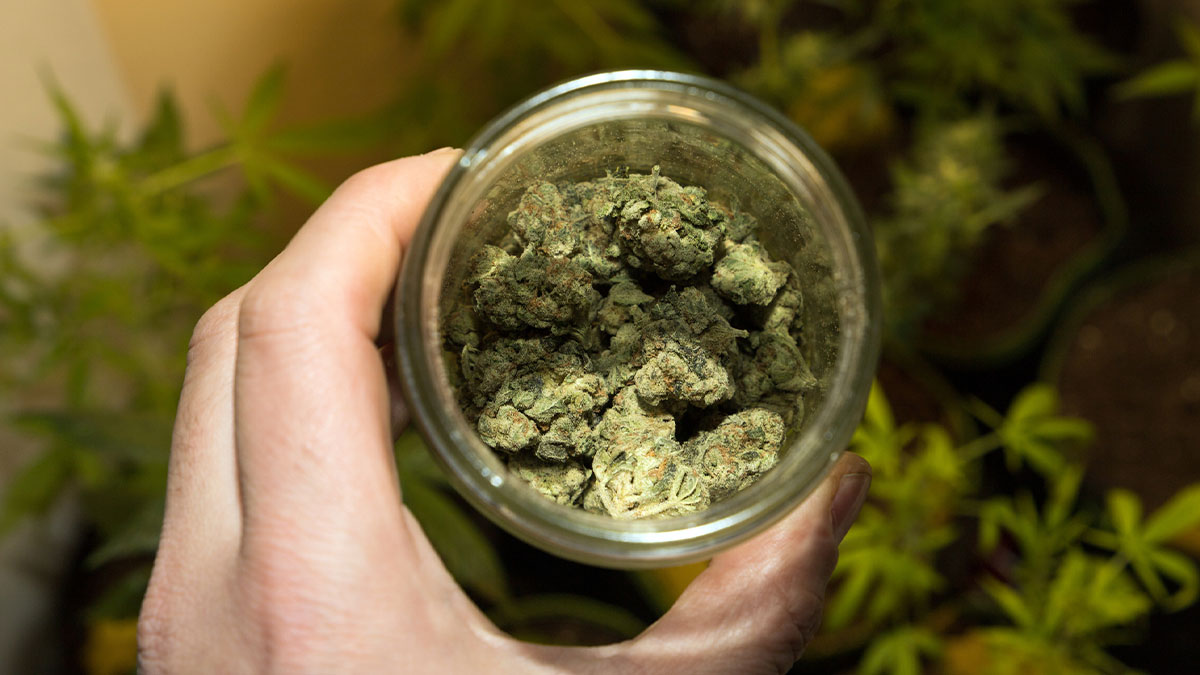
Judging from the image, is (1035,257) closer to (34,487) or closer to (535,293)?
(535,293)

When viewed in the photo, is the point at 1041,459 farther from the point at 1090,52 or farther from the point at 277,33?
the point at 277,33

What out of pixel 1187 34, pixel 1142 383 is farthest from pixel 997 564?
pixel 1187 34

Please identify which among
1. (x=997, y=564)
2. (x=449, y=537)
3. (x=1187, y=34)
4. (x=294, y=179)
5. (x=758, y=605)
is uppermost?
(x=294, y=179)

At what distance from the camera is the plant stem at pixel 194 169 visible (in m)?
1.04

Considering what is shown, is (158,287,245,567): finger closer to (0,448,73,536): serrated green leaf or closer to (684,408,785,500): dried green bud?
(684,408,785,500): dried green bud

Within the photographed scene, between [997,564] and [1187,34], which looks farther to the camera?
[997,564]

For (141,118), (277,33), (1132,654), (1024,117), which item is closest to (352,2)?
(277,33)

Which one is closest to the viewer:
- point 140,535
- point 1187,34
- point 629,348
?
point 629,348

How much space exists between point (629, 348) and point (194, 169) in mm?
730

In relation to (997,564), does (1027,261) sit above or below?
above

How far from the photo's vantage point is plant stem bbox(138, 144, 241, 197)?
104 centimetres

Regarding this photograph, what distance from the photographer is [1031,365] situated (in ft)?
5.00

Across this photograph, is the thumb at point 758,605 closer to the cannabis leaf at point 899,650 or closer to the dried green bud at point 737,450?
the dried green bud at point 737,450

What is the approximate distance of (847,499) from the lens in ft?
2.32
